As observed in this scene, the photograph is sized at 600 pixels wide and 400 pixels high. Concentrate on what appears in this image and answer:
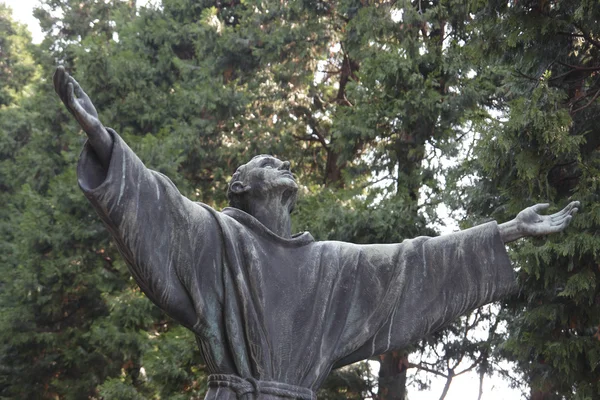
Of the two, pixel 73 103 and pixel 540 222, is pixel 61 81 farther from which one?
pixel 540 222

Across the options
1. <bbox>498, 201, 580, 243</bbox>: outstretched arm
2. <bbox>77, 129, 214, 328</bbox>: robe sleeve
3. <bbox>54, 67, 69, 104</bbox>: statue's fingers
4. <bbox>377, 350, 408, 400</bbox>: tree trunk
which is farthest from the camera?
<bbox>377, 350, 408, 400</bbox>: tree trunk

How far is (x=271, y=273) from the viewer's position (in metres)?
4.01

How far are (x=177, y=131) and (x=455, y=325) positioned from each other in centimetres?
548

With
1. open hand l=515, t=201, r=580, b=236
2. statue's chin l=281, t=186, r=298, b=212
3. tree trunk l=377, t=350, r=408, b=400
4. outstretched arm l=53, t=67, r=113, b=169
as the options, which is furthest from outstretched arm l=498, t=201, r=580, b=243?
tree trunk l=377, t=350, r=408, b=400

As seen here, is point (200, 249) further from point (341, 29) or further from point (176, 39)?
point (176, 39)

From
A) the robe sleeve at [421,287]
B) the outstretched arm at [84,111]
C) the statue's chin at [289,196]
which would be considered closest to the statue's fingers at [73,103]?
the outstretched arm at [84,111]

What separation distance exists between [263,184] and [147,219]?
0.69 meters

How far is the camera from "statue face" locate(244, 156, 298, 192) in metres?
4.23

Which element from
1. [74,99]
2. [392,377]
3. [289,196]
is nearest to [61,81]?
[74,99]

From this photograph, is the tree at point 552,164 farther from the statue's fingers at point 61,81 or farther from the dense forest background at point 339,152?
the statue's fingers at point 61,81

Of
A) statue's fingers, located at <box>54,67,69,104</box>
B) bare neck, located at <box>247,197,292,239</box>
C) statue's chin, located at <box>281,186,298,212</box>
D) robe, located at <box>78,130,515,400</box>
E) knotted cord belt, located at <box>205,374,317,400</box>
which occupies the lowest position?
knotted cord belt, located at <box>205,374,317,400</box>

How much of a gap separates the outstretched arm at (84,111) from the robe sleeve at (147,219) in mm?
34

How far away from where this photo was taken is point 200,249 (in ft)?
12.7

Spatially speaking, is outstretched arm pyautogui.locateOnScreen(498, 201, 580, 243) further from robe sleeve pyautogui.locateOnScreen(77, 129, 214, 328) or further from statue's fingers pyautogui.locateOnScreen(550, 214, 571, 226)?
robe sleeve pyautogui.locateOnScreen(77, 129, 214, 328)
